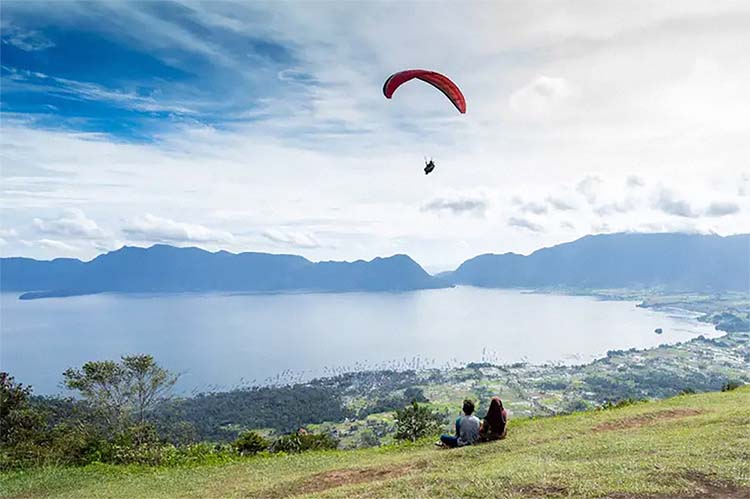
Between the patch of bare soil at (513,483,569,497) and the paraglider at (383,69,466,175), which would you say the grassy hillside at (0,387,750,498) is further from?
the paraglider at (383,69,466,175)

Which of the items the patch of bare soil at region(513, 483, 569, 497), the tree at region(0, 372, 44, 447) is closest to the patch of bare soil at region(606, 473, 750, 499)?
the patch of bare soil at region(513, 483, 569, 497)

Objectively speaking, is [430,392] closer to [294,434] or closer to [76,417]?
[76,417]

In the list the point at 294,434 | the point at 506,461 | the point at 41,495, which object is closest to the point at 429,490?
the point at 506,461

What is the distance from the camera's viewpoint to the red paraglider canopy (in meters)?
18.6

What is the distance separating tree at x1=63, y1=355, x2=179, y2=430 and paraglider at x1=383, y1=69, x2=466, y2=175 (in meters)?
21.1

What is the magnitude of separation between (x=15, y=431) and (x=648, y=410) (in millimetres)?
24889

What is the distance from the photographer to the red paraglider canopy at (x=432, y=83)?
61.1ft

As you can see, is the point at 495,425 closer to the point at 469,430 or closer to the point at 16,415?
the point at 469,430

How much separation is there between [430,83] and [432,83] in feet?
0.32

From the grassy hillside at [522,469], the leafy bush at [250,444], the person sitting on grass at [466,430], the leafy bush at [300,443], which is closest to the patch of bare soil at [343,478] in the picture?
the grassy hillside at [522,469]

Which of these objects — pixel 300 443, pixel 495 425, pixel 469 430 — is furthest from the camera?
pixel 300 443

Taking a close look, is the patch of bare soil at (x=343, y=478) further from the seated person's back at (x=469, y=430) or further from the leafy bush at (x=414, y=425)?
the leafy bush at (x=414, y=425)

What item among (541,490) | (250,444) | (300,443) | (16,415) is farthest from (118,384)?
(541,490)

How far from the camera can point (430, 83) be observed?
65.7 ft
